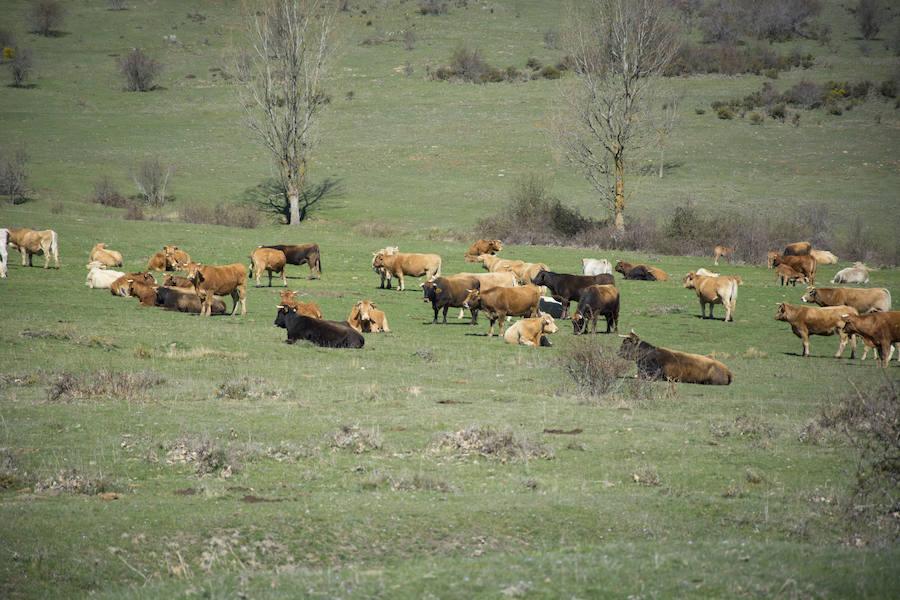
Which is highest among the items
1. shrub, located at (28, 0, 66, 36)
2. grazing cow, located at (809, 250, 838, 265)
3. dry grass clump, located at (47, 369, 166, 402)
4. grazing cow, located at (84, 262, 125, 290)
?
shrub, located at (28, 0, 66, 36)

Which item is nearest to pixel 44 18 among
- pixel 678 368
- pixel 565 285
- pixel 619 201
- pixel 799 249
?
pixel 619 201

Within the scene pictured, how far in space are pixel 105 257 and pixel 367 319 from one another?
14.3 metres

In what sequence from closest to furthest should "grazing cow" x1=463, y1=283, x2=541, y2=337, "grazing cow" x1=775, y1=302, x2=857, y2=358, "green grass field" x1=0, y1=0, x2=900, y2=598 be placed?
"green grass field" x1=0, y1=0, x2=900, y2=598, "grazing cow" x1=775, y1=302, x2=857, y2=358, "grazing cow" x1=463, y1=283, x2=541, y2=337

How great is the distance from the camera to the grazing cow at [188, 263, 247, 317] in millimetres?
27859

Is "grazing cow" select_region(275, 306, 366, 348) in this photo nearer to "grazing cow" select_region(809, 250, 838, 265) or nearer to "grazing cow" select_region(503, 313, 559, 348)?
"grazing cow" select_region(503, 313, 559, 348)

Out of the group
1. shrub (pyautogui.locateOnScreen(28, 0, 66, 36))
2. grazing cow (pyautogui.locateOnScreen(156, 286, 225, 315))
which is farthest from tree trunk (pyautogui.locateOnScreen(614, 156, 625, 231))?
shrub (pyautogui.locateOnScreen(28, 0, 66, 36))

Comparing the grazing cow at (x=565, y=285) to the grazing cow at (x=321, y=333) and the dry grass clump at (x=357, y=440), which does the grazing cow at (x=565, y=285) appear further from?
the dry grass clump at (x=357, y=440)

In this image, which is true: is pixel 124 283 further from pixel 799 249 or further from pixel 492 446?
pixel 799 249

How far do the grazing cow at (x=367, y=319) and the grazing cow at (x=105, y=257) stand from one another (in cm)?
1367

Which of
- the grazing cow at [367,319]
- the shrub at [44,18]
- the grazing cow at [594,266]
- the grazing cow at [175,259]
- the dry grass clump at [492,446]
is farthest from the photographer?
the shrub at [44,18]

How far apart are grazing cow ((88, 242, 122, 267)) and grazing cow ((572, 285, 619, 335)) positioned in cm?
1752

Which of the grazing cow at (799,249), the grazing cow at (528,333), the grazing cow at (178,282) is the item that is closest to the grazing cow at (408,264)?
the grazing cow at (178,282)

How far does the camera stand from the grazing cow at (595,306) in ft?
90.9

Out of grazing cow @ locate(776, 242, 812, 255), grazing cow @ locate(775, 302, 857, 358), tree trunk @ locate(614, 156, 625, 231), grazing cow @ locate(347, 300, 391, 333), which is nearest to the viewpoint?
grazing cow @ locate(775, 302, 857, 358)
